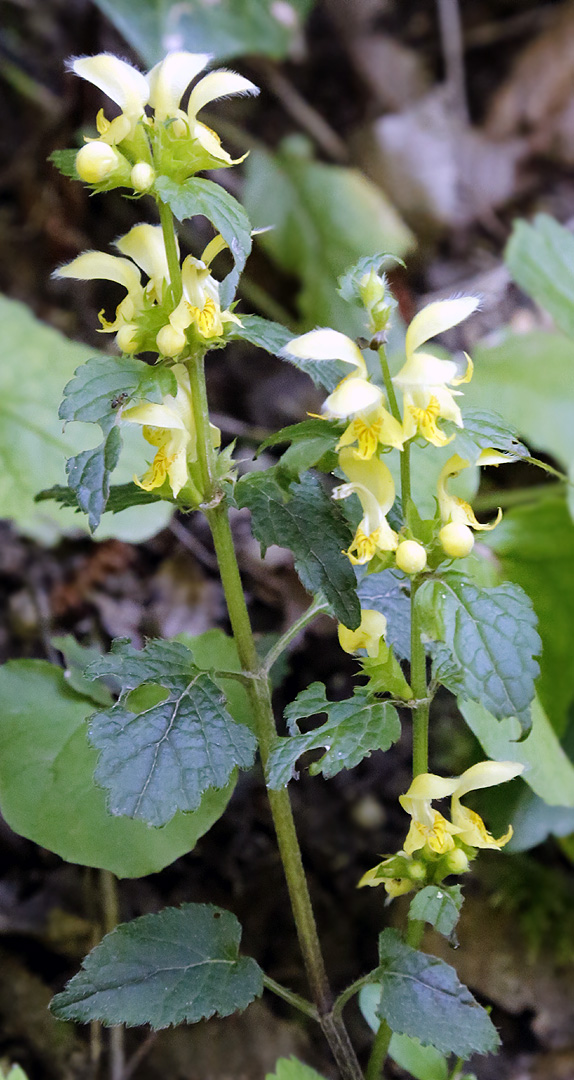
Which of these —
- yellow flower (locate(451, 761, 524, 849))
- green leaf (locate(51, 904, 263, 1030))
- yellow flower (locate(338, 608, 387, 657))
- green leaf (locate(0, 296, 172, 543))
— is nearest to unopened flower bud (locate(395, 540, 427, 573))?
yellow flower (locate(338, 608, 387, 657))

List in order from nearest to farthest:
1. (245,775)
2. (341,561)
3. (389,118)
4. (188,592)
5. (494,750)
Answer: (341,561) < (494,750) < (245,775) < (188,592) < (389,118)

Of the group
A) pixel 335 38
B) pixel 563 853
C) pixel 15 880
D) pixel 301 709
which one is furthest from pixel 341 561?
pixel 335 38

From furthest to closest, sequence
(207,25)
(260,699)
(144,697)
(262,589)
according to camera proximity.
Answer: (207,25) < (262,589) < (144,697) < (260,699)

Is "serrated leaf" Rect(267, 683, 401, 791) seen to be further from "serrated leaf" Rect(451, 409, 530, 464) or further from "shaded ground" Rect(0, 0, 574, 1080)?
"shaded ground" Rect(0, 0, 574, 1080)

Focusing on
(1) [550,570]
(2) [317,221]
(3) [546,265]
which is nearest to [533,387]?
(3) [546,265]

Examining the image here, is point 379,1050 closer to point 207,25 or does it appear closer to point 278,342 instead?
point 278,342

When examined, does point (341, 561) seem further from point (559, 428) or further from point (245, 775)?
point (559, 428)
